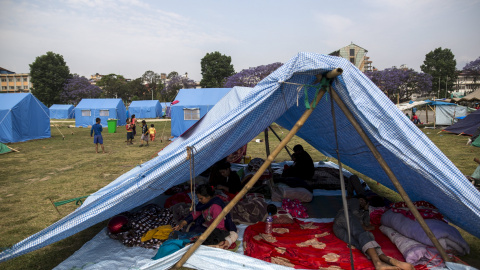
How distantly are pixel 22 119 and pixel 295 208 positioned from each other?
19.4 metres

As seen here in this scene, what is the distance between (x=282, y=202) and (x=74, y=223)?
139 inches

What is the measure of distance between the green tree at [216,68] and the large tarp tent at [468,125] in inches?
1707

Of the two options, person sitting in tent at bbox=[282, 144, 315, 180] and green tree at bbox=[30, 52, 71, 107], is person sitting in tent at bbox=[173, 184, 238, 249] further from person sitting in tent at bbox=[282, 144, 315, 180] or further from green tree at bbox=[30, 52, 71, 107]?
green tree at bbox=[30, 52, 71, 107]

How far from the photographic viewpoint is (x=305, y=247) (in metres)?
3.90

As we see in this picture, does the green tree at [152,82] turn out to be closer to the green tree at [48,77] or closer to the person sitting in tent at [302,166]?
the green tree at [48,77]

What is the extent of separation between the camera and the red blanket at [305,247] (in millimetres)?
3508

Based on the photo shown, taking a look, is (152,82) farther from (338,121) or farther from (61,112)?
(338,121)

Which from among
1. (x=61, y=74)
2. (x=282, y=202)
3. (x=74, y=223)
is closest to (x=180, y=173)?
(x=74, y=223)

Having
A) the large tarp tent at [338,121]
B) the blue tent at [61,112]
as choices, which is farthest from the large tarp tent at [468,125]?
the blue tent at [61,112]

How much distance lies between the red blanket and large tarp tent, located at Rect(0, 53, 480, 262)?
105 centimetres

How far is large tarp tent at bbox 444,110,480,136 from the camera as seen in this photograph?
→ 1612 centimetres

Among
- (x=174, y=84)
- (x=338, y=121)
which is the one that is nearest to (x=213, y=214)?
(x=338, y=121)

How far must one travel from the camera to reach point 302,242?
405 cm

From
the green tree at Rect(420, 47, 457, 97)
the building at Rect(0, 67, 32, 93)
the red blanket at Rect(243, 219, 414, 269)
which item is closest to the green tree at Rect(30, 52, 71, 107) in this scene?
the building at Rect(0, 67, 32, 93)
